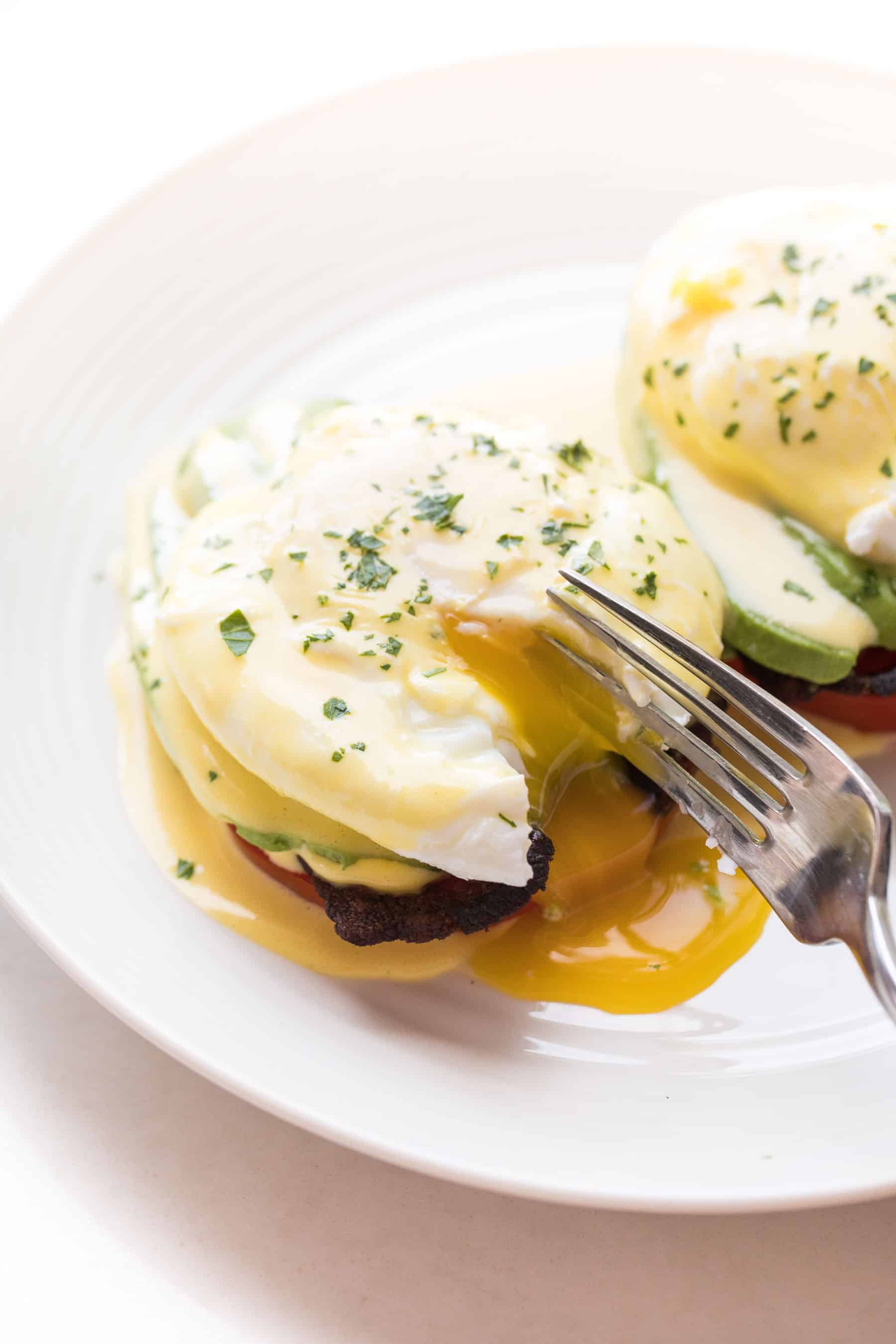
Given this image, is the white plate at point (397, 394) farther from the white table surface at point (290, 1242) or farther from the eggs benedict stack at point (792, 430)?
the eggs benedict stack at point (792, 430)

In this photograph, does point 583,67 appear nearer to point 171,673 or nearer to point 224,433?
point 224,433

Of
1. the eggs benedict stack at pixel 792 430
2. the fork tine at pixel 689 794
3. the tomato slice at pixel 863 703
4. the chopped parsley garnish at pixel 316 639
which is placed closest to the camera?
the fork tine at pixel 689 794

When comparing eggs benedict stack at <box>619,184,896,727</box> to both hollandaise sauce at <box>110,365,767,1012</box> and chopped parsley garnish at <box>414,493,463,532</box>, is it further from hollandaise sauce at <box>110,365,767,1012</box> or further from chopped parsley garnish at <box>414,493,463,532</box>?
chopped parsley garnish at <box>414,493,463,532</box>

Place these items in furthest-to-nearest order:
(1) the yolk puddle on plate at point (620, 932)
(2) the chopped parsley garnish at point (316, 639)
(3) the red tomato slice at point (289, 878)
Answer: (3) the red tomato slice at point (289, 878), (1) the yolk puddle on plate at point (620, 932), (2) the chopped parsley garnish at point (316, 639)

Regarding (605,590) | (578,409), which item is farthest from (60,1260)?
(578,409)

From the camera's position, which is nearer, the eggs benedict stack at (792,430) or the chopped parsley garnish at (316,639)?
the chopped parsley garnish at (316,639)

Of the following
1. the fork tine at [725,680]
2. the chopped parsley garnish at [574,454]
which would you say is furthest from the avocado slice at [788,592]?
the fork tine at [725,680]

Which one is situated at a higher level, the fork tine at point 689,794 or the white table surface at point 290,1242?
the fork tine at point 689,794

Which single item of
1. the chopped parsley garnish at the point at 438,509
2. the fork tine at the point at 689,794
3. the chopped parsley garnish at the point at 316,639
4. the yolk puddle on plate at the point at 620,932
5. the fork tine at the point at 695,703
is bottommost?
the yolk puddle on plate at the point at 620,932
